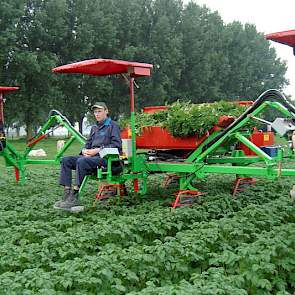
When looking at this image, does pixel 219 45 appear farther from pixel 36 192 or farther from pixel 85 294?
pixel 85 294

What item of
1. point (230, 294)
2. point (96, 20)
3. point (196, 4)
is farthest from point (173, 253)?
point (196, 4)

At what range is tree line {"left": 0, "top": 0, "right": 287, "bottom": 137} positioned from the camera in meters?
30.5

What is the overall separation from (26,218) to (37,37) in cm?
2689

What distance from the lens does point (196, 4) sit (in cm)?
4269

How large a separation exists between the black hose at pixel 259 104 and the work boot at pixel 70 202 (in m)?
2.07

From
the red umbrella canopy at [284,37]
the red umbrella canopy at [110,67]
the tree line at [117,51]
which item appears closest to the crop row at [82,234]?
the red umbrella canopy at [110,67]

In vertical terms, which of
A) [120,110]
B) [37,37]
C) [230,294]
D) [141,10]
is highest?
[141,10]

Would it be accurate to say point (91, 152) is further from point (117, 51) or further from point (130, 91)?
point (117, 51)

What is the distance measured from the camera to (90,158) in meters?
6.82

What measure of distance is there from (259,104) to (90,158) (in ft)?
8.13

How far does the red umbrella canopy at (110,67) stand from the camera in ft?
23.2

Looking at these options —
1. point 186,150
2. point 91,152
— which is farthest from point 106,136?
point 186,150

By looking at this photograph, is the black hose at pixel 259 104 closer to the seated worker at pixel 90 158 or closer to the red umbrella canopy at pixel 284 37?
the seated worker at pixel 90 158

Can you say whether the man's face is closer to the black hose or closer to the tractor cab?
the tractor cab
